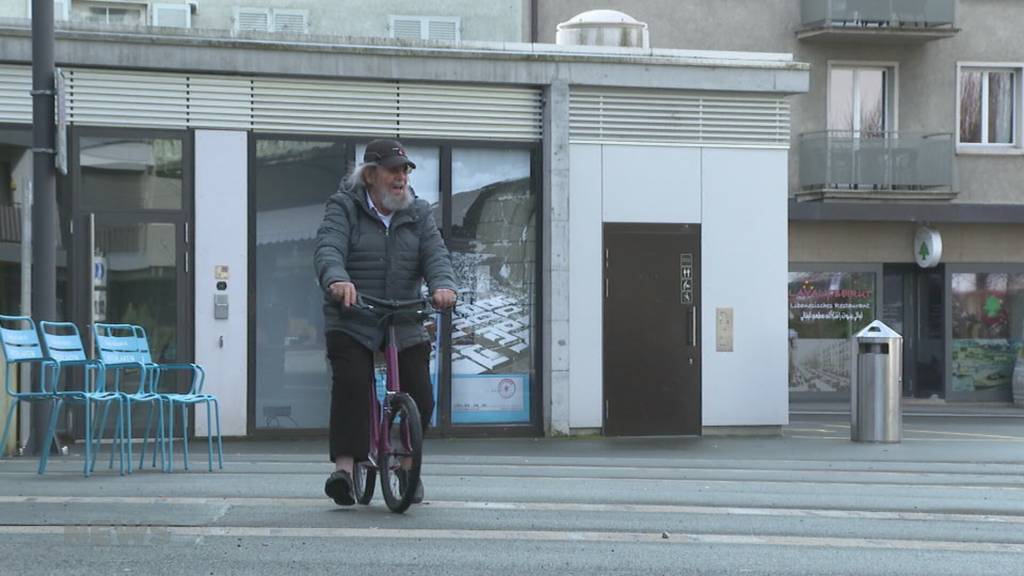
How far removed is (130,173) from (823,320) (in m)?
17.6

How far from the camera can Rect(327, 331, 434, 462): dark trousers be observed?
7848 mm

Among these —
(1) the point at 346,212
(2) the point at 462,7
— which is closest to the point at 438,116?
(1) the point at 346,212

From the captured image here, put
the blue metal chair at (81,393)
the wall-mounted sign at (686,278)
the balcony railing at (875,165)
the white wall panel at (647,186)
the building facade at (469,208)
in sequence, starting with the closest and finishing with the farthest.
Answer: the blue metal chair at (81,393) < the building facade at (469,208) < the white wall panel at (647,186) < the wall-mounted sign at (686,278) < the balcony railing at (875,165)

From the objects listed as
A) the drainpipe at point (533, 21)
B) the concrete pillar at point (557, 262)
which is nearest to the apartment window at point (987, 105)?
the drainpipe at point (533, 21)

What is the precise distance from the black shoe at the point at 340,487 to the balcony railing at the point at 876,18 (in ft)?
77.7

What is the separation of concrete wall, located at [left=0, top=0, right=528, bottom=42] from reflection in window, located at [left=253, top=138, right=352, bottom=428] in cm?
1347

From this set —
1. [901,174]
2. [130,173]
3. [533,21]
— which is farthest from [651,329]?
[901,174]

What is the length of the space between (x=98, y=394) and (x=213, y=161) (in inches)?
213

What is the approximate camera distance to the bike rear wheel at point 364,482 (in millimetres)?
8062

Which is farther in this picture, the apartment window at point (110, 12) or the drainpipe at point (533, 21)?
the drainpipe at point (533, 21)

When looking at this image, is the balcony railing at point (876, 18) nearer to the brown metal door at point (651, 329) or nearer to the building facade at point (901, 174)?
the building facade at point (901, 174)

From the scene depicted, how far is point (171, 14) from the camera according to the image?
28.6m

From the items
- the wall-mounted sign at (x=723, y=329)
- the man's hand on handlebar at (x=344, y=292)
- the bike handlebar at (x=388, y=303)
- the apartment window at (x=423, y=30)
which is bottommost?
the wall-mounted sign at (x=723, y=329)

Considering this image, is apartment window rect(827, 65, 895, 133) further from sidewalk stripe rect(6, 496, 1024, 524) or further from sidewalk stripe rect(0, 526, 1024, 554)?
sidewalk stripe rect(0, 526, 1024, 554)
